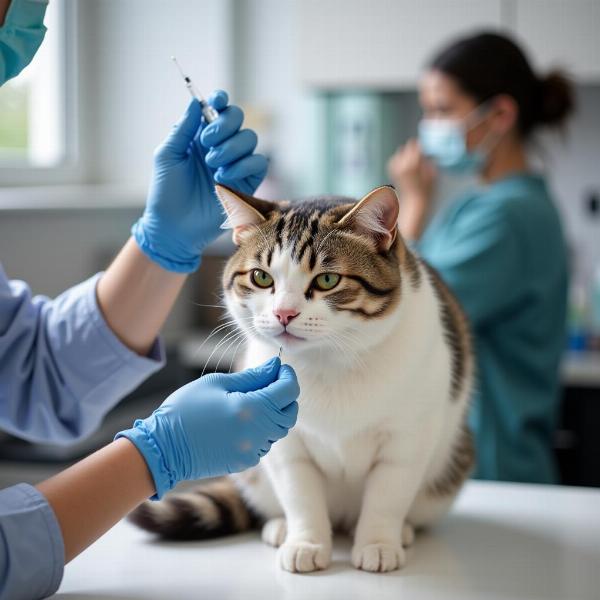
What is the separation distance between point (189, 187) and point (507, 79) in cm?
119

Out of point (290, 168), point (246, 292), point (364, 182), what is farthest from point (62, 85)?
point (246, 292)

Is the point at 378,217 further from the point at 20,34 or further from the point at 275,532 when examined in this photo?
the point at 20,34

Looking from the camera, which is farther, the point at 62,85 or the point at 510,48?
the point at 62,85

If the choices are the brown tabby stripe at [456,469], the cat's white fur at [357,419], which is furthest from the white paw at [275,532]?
the brown tabby stripe at [456,469]

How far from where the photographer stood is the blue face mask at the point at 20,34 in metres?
1.12

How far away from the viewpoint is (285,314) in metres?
0.96

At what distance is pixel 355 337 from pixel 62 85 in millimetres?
2410

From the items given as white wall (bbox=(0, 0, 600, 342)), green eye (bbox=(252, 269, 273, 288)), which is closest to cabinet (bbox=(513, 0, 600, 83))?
white wall (bbox=(0, 0, 600, 342))

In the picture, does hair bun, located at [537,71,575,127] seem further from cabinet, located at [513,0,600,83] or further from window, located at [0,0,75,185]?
window, located at [0,0,75,185]

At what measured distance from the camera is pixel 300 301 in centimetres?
98

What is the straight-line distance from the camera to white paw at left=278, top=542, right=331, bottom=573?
104cm

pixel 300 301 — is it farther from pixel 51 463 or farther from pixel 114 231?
pixel 114 231

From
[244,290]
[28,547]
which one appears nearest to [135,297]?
[244,290]

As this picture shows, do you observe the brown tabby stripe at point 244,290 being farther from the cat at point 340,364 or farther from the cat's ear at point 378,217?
the cat's ear at point 378,217
